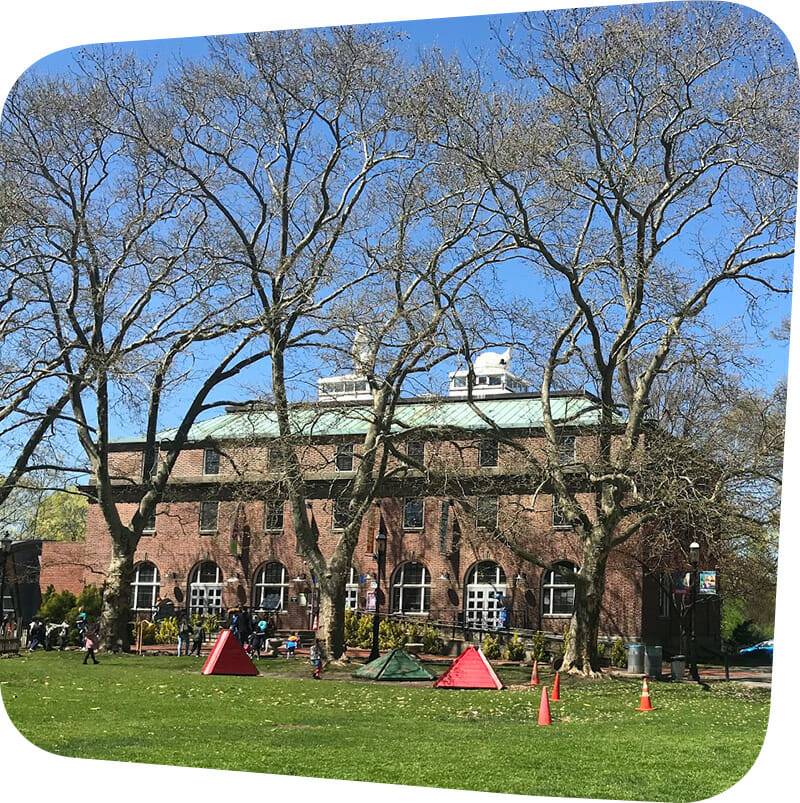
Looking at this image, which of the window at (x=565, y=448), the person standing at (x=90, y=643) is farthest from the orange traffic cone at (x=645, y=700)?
the person standing at (x=90, y=643)

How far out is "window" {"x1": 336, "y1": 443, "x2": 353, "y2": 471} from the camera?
1395 centimetres

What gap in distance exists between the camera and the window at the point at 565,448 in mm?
13531

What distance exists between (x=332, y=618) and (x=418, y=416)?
2.39m

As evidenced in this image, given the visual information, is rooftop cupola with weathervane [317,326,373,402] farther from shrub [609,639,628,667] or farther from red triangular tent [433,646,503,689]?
shrub [609,639,628,667]

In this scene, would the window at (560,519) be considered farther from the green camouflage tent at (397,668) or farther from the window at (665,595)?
the green camouflage tent at (397,668)

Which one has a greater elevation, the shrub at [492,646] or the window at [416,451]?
the window at [416,451]

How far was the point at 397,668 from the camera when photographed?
Answer: 1286 cm

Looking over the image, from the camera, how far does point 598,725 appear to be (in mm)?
11016

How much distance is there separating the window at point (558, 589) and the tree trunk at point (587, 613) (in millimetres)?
85

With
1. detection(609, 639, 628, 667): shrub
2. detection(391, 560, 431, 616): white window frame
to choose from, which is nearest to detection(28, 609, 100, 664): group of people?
detection(391, 560, 431, 616): white window frame

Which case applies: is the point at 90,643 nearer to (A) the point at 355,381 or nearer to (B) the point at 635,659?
(A) the point at 355,381

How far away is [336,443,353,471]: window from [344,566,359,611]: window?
113 centimetres

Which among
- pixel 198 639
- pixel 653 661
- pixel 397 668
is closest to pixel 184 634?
pixel 198 639

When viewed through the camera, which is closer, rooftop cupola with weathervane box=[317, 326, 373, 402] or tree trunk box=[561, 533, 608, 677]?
tree trunk box=[561, 533, 608, 677]
